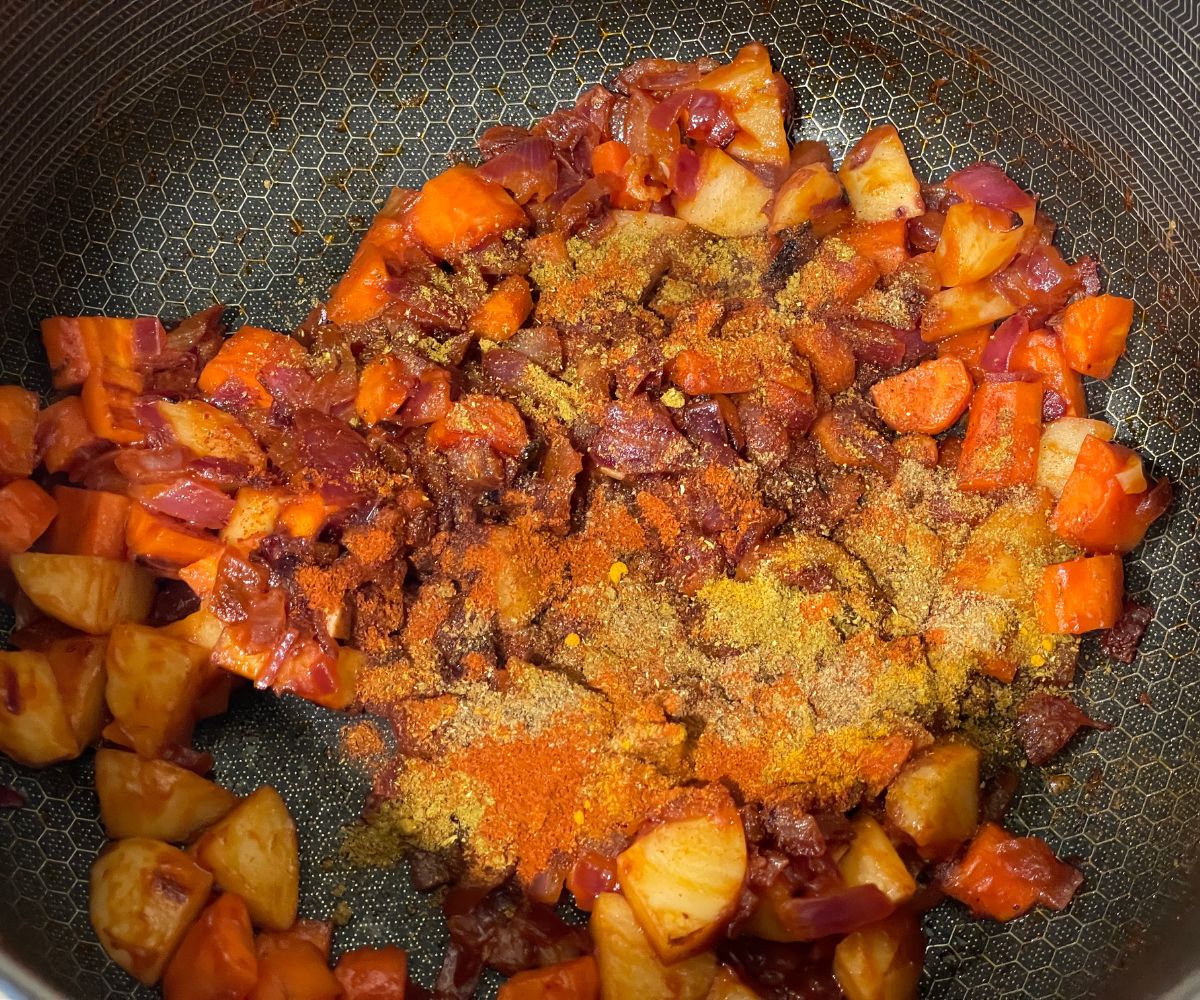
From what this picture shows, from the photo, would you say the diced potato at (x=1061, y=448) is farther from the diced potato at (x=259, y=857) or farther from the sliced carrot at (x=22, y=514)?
the sliced carrot at (x=22, y=514)

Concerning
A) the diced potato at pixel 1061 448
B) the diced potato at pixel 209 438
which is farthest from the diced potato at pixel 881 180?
the diced potato at pixel 209 438

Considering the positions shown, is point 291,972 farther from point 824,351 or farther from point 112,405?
point 824,351

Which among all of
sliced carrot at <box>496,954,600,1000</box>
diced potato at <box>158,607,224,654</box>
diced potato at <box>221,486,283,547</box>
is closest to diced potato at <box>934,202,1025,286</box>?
diced potato at <box>221,486,283,547</box>

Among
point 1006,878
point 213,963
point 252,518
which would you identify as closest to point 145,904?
point 213,963

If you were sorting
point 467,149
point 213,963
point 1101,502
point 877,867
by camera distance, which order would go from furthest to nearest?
point 467,149, point 1101,502, point 877,867, point 213,963

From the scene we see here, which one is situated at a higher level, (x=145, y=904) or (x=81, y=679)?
(x=81, y=679)

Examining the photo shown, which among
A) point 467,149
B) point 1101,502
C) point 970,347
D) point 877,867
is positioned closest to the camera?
point 877,867

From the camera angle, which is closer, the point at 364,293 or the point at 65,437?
the point at 65,437
